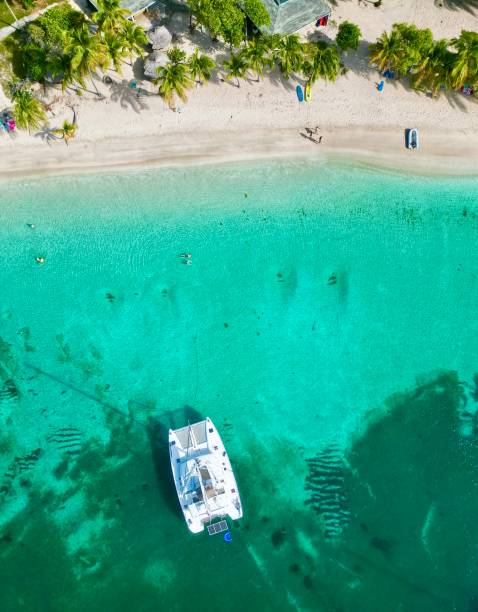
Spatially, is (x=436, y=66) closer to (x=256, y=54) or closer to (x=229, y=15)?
(x=256, y=54)

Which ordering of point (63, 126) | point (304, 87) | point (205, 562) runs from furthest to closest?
point (304, 87), point (63, 126), point (205, 562)

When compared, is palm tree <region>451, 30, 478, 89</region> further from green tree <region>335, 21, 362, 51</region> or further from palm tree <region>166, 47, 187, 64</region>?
palm tree <region>166, 47, 187, 64</region>

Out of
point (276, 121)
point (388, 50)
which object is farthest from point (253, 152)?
point (388, 50)

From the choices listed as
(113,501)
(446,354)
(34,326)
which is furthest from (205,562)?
(446,354)

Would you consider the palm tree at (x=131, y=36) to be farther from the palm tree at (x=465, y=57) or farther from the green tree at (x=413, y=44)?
the palm tree at (x=465, y=57)

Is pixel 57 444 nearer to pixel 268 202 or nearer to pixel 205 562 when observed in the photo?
pixel 205 562
